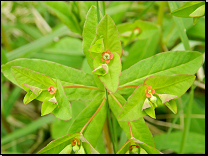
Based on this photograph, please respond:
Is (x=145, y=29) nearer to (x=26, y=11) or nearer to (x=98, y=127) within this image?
(x=98, y=127)

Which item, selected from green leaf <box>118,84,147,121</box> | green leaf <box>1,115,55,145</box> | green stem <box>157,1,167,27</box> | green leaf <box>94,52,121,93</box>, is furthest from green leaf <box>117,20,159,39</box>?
green leaf <box>1,115,55,145</box>

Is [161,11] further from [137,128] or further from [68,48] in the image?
[137,128]

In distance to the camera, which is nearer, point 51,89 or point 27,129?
point 51,89

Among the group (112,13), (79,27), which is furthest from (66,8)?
(112,13)

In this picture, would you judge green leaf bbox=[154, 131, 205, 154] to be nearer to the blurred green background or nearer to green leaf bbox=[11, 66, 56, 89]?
the blurred green background

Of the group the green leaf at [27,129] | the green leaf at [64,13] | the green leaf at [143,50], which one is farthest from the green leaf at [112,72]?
the green leaf at [27,129]

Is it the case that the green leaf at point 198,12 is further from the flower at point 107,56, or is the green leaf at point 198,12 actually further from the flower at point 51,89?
the flower at point 51,89

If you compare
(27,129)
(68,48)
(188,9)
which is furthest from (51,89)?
(68,48)
